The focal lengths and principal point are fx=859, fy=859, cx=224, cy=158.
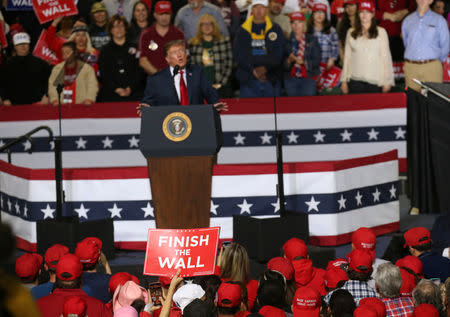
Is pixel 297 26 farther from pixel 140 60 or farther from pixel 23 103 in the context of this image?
pixel 23 103

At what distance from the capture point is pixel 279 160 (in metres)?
9.02

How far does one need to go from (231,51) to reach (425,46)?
291 centimetres

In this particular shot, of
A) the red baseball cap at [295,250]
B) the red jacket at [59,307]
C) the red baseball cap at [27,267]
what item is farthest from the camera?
the red baseball cap at [295,250]

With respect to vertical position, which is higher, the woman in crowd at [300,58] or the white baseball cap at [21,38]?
the white baseball cap at [21,38]

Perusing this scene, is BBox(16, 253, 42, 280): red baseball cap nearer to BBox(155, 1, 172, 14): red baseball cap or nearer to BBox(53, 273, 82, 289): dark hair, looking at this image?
BBox(53, 273, 82, 289): dark hair

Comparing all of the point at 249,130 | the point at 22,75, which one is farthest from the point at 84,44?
→ the point at 249,130

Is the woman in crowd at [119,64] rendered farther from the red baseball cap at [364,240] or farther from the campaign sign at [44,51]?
the red baseball cap at [364,240]

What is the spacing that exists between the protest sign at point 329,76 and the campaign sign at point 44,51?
4.37 metres

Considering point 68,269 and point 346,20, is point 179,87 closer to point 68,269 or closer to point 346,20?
point 68,269

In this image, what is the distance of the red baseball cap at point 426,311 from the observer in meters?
4.70

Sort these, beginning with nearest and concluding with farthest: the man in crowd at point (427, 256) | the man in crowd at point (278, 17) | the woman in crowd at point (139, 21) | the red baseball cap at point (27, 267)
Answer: the red baseball cap at point (27, 267) → the man in crowd at point (427, 256) → the woman in crowd at point (139, 21) → the man in crowd at point (278, 17)

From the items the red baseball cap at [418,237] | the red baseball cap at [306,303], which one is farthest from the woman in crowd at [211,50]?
the red baseball cap at [306,303]

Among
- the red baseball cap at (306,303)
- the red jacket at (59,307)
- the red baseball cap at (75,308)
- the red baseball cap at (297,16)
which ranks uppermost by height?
the red baseball cap at (297,16)

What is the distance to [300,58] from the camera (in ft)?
43.1
